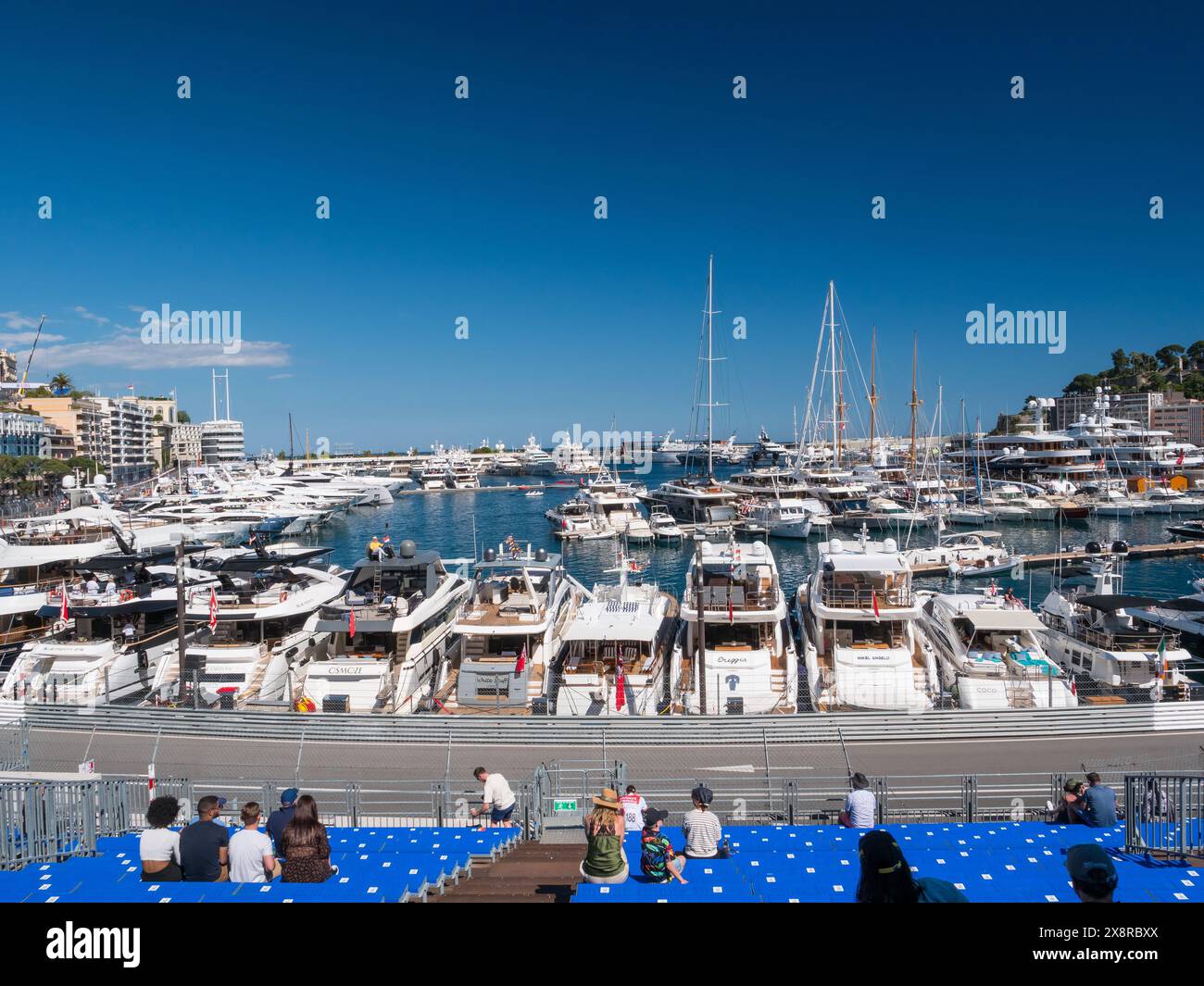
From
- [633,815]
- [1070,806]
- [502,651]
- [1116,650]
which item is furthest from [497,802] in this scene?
[1116,650]

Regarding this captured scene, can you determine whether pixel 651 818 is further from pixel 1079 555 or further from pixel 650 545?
pixel 650 545

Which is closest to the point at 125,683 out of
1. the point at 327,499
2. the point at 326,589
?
the point at 326,589

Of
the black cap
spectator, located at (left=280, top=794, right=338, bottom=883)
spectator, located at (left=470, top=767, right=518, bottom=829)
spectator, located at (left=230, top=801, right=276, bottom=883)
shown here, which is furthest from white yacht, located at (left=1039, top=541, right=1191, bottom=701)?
spectator, located at (left=230, top=801, right=276, bottom=883)

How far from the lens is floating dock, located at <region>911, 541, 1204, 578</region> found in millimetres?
55591

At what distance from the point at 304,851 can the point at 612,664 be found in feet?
46.6

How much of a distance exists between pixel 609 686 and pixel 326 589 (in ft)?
36.8

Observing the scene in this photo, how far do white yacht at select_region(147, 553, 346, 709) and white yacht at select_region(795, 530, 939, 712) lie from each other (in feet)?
47.6

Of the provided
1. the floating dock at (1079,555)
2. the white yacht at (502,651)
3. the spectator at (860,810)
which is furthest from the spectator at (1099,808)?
the floating dock at (1079,555)

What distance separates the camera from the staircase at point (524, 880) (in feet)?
26.8

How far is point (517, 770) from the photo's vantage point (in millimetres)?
17766

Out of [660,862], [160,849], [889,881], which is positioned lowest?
[660,862]

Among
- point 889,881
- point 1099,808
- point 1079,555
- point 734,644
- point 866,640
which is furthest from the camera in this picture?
point 1079,555

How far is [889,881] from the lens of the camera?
6.12 metres
